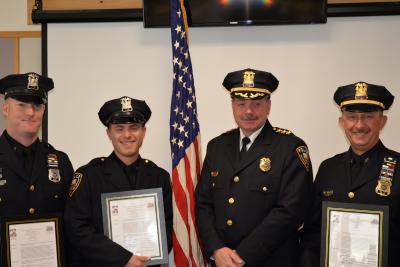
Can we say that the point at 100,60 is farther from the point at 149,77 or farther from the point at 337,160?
the point at 337,160

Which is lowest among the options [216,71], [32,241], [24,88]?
[32,241]

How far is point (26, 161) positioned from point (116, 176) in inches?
21.5

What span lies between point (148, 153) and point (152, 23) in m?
1.11

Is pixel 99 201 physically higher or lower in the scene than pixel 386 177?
lower

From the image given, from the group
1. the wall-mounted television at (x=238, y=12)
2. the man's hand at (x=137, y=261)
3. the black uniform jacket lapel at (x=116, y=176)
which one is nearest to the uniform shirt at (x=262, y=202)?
the man's hand at (x=137, y=261)

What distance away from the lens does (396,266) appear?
8.81 feet

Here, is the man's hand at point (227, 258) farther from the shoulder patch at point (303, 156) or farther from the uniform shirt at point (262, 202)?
the shoulder patch at point (303, 156)

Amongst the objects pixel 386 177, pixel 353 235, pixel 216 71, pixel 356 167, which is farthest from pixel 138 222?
pixel 216 71

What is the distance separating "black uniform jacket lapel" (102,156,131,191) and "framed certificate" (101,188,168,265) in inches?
3.3

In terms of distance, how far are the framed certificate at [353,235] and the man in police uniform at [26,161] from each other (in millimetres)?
1611

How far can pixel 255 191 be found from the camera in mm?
2811

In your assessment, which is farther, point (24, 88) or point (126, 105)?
point (126, 105)

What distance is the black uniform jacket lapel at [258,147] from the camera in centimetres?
287

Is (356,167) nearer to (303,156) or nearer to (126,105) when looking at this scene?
(303,156)
